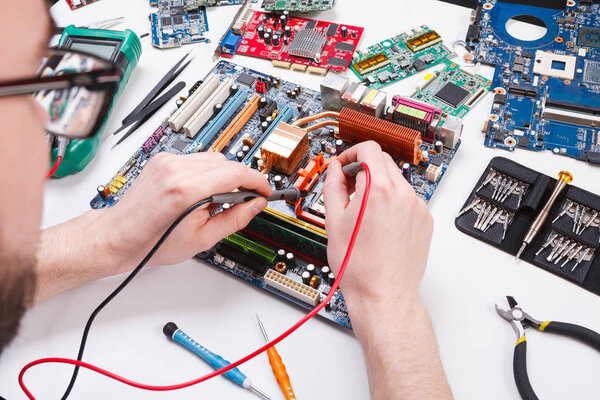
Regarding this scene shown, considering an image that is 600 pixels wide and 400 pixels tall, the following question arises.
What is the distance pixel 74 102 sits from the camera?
1324 millimetres

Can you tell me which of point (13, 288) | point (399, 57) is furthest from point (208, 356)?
point (399, 57)

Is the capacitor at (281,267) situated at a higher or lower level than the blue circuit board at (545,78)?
lower

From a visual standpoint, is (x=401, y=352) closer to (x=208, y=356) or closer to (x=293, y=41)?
(x=208, y=356)

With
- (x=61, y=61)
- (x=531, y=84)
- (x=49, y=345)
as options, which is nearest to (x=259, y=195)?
(x=61, y=61)

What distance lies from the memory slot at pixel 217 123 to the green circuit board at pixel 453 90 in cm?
107

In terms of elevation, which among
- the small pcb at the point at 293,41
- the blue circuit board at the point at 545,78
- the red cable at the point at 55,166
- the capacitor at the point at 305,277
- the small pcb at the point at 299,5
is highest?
the blue circuit board at the point at 545,78

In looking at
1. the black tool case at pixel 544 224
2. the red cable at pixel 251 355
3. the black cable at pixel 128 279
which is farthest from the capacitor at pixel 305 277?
the black tool case at pixel 544 224

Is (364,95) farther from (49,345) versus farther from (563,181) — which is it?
(49,345)

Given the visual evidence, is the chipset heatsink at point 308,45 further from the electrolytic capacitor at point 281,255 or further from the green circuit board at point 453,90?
the electrolytic capacitor at point 281,255

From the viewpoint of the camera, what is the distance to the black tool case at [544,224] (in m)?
2.41

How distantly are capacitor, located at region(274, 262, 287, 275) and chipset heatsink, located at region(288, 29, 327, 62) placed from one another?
1.46 metres

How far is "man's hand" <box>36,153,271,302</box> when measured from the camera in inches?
84.6

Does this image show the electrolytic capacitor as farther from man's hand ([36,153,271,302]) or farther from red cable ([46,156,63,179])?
red cable ([46,156,63,179])

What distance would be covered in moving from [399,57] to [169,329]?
2173 mm
